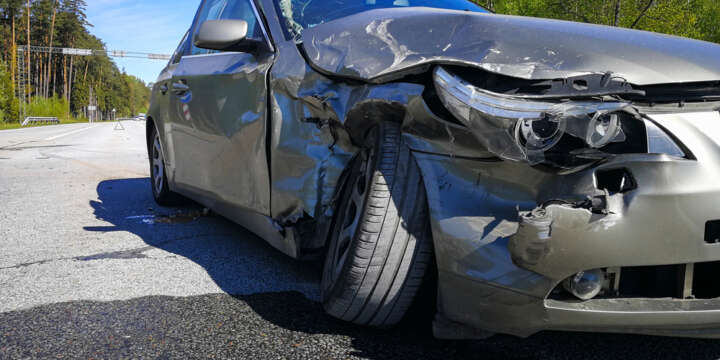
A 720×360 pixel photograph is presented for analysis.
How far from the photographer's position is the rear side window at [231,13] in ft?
9.43

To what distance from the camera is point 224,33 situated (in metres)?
2.63

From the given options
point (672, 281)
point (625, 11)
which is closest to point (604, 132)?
point (672, 281)

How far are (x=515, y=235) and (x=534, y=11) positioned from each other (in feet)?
51.1

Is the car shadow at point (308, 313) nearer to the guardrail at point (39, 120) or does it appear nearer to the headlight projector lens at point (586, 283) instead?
the headlight projector lens at point (586, 283)

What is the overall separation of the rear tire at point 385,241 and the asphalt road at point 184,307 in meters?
0.18

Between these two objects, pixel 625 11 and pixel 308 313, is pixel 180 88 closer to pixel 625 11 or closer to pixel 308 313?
pixel 308 313

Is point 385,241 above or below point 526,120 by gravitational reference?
below

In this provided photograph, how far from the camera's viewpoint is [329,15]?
261 cm

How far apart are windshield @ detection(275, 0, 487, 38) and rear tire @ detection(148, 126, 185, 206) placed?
220cm

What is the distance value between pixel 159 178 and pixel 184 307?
2.59 meters

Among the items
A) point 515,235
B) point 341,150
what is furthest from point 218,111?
point 515,235

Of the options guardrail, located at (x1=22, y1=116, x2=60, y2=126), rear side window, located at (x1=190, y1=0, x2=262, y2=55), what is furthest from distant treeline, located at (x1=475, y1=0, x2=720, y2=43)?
guardrail, located at (x1=22, y1=116, x2=60, y2=126)

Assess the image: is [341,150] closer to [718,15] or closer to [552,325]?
[552,325]

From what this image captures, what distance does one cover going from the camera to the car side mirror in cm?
263
